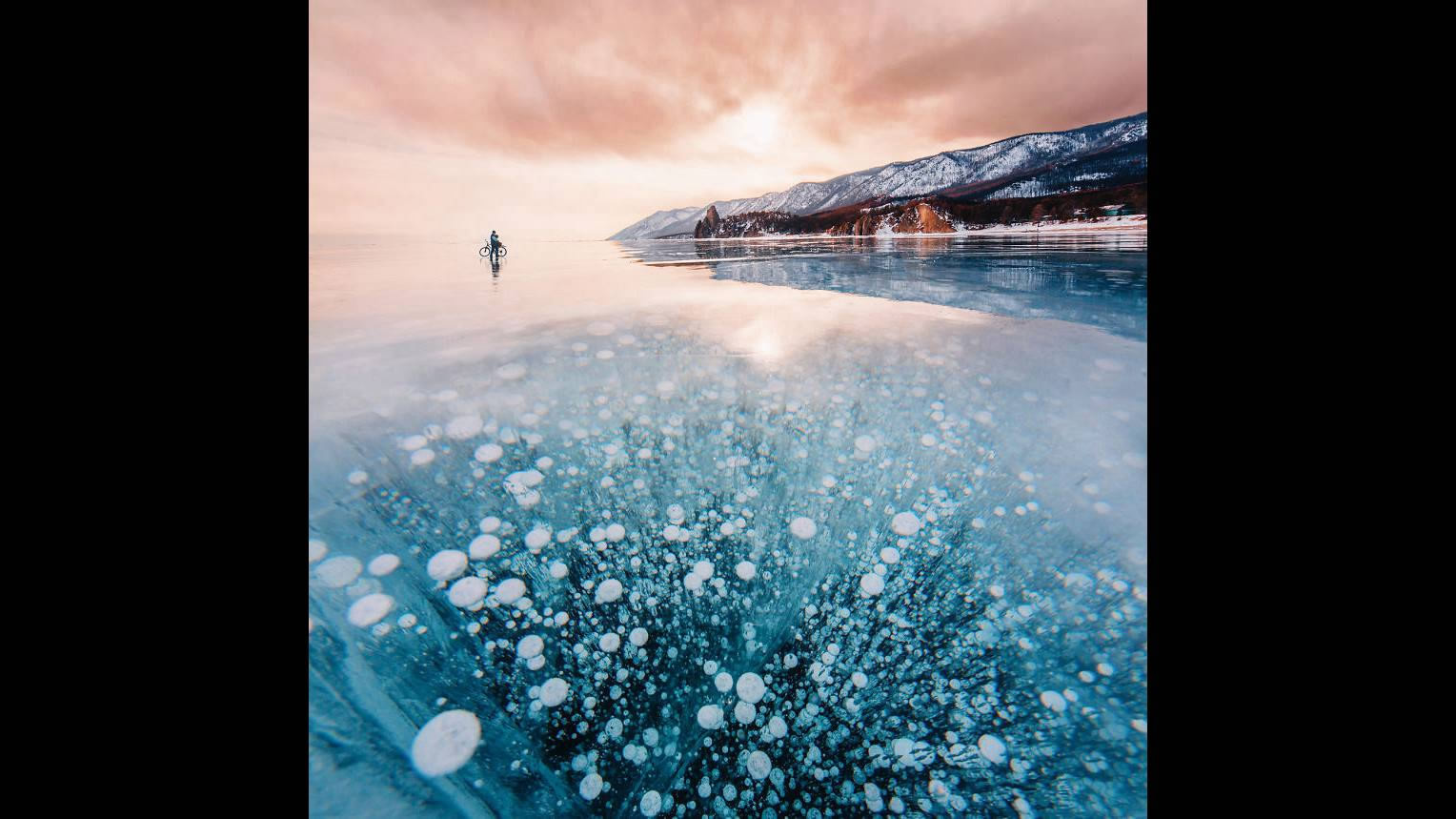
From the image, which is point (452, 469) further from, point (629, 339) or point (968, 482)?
point (968, 482)

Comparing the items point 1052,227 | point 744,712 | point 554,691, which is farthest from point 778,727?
point 1052,227

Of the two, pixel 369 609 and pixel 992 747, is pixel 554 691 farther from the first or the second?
pixel 992 747

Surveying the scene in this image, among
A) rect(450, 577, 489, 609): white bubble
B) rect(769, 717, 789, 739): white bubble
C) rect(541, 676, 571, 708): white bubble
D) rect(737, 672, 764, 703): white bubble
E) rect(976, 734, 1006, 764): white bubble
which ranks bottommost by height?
rect(976, 734, 1006, 764): white bubble

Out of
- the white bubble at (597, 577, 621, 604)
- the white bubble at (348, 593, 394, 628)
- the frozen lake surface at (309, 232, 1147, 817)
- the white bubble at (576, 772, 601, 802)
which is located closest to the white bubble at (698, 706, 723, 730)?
the frozen lake surface at (309, 232, 1147, 817)

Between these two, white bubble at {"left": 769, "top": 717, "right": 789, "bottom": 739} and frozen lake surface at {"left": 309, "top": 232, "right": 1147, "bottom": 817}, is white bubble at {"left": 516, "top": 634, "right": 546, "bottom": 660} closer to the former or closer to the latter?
frozen lake surface at {"left": 309, "top": 232, "right": 1147, "bottom": 817}

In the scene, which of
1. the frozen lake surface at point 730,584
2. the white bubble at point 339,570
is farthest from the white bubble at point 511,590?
the white bubble at point 339,570
